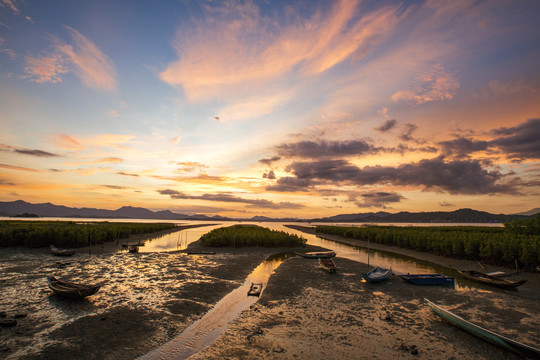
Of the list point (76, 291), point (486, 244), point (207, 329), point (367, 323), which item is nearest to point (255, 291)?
point (207, 329)

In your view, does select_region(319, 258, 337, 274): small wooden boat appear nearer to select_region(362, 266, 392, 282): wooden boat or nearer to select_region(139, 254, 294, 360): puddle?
select_region(362, 266, 392, 282): wooden boat

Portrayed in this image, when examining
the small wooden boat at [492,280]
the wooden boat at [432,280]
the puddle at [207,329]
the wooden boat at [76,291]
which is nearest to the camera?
the puddle at [207,329]

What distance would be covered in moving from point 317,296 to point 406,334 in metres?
6.15

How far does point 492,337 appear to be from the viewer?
9758 millimetres

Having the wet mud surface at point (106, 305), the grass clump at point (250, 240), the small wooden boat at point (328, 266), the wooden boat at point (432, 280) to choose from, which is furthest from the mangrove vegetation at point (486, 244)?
the wet mud surface at point (106, 305)

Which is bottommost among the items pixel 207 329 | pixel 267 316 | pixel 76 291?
pixel 207 329

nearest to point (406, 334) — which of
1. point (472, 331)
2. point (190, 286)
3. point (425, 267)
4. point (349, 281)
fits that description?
point (472, 331)

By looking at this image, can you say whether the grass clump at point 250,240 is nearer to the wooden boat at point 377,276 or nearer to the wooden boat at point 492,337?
the wooden boat at point 377,276

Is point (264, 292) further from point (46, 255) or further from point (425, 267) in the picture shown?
point (46, 255)

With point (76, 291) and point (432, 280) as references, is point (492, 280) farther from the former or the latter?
point (76, 291)

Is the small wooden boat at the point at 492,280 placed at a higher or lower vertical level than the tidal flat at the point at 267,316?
higher

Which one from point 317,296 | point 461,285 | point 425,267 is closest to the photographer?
point 317,296

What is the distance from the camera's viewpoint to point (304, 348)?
9.73 meters

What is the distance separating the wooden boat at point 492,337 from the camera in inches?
351
